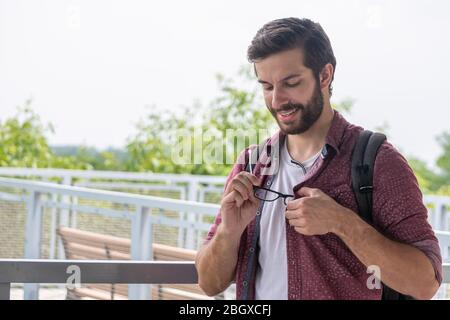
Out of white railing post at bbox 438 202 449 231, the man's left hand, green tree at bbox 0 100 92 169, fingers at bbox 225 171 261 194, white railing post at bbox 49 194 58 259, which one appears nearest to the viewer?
the man's left hand

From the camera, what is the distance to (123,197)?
336cm

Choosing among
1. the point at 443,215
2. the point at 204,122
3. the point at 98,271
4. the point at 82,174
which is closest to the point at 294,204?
the point at 98,271

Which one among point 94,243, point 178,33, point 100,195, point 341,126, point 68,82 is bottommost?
point 94,243

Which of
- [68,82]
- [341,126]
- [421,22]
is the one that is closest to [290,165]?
[341,126]

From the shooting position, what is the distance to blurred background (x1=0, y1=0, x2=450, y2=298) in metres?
3.92

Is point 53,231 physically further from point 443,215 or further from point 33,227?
point 443,215

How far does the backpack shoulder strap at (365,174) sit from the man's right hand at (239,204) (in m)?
0.18

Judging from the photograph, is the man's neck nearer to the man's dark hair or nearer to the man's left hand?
the man's dark hair

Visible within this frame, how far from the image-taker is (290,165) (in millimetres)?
1479

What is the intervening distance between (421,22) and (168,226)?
11.3m

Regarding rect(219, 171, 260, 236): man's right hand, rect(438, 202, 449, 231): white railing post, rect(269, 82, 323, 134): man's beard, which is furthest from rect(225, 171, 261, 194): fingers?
rect(438, 202, 449, 231): white railing post

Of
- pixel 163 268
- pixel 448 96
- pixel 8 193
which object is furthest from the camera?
pixel 448 96

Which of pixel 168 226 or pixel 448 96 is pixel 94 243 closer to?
pixel 168 226

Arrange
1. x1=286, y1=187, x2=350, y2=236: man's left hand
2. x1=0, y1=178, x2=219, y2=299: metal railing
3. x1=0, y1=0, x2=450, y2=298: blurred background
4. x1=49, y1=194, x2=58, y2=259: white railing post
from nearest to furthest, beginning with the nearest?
x1=286, y1=187, x2=350, y2=236: man's left hand
x1=0, y1=178, x2=219, y2=299: metal railing
x1=49, y1=194, x2=58, y2=259: white railing post
x1=0, y1=0, x2=450, y2=298: blurred background
